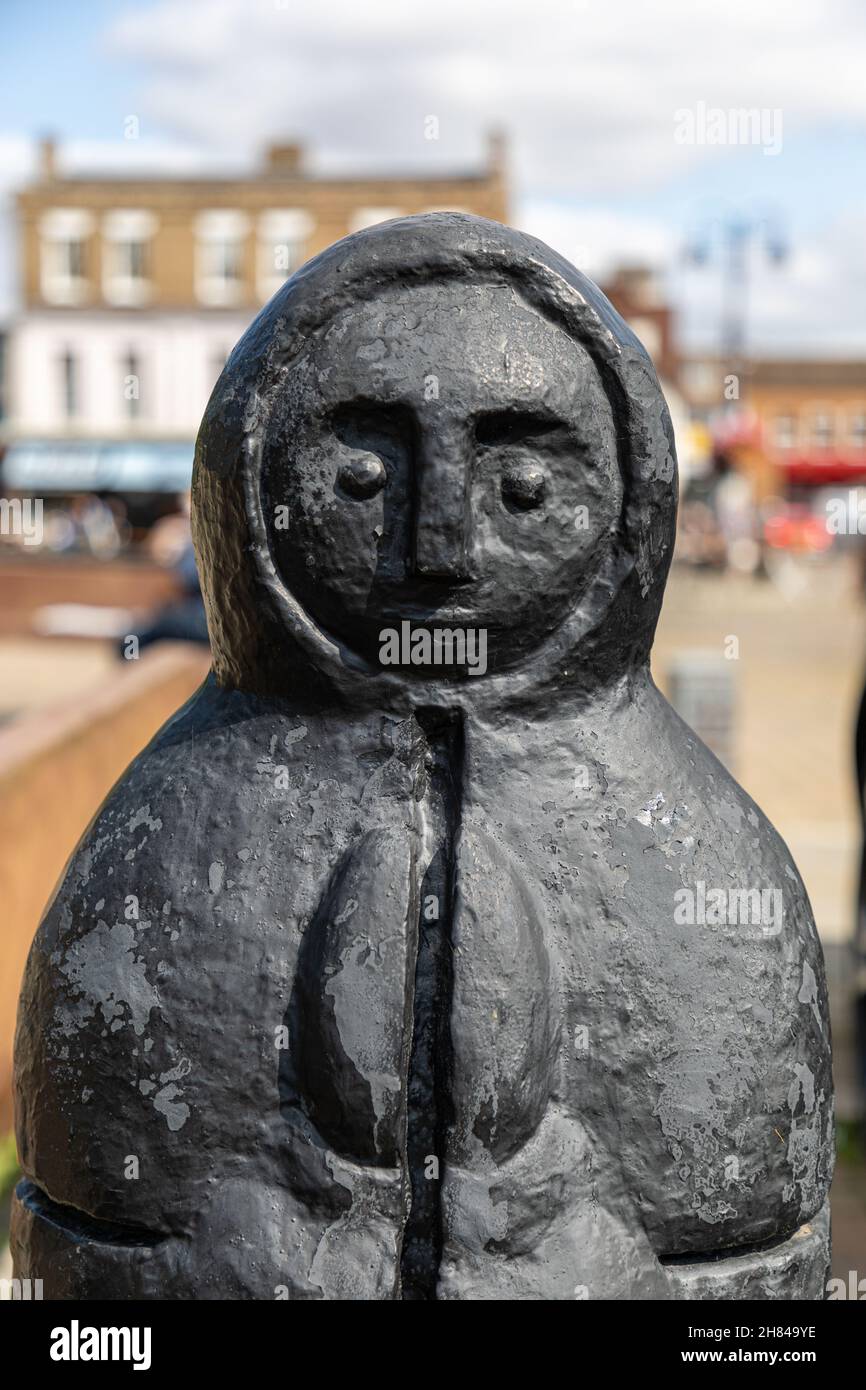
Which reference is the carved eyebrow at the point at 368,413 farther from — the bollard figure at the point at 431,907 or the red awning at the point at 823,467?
the red awning at the point at 823,467

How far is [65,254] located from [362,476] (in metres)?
36.4

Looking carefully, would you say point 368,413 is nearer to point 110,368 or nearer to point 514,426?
point 514,426

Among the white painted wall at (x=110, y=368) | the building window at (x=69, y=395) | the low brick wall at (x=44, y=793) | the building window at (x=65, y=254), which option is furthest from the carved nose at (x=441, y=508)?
the building window at (x=65, y=254)

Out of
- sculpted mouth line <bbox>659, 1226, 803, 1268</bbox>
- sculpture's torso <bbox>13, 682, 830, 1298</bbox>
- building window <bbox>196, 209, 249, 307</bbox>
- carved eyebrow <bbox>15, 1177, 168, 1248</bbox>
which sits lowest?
sculpted mouth line <bbox>659, 1226, 803, 1268</bbox>

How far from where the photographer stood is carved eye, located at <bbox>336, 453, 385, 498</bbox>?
198 centimetres

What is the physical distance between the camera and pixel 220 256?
35.2 meters

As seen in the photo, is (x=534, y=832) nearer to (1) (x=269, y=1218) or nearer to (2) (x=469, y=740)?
(2) (x=469, y=740)

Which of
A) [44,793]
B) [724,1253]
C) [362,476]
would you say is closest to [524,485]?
[362,476]

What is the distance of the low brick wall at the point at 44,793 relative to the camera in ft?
17.4

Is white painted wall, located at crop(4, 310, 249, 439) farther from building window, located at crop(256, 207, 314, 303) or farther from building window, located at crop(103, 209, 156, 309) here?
building window, located at crop(256, 207, 314, 303)

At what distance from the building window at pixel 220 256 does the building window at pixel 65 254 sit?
2.82 metres

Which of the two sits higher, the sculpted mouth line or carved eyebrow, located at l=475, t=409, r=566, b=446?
carved eyebrow, located at l=475, t=409, r=566, b=446

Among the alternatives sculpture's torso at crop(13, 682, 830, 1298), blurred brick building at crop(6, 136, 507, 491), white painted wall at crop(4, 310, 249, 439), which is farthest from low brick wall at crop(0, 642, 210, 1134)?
white painted wall at crop(4, 310, 249, 439)
